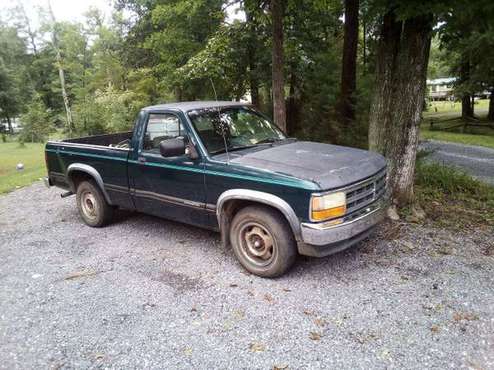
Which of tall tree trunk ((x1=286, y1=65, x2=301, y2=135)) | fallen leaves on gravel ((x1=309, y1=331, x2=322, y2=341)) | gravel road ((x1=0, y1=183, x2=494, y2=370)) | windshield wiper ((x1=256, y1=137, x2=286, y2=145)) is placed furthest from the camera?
tall tree trunk ((x1=286, y1=65, x2=301, y2=135))

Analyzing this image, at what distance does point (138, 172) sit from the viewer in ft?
17.1

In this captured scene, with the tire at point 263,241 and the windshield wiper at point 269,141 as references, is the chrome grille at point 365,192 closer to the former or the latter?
the tire at point 263,241

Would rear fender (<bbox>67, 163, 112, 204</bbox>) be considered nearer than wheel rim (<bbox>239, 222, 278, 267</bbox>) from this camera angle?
No

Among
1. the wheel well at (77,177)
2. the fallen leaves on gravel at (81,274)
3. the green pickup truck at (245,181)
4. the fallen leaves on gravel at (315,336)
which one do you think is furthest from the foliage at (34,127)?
the fallen leaves on gravel at (315,336)

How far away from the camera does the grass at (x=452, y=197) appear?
225 inches

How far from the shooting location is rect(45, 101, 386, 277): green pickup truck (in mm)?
3766

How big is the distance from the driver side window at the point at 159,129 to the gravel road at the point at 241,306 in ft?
4.67

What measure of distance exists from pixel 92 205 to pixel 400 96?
5136 millimetres

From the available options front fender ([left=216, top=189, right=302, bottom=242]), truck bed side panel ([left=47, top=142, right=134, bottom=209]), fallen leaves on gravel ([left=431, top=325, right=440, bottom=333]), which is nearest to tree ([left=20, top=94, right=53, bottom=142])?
truck bed side panel ([left=47, top=142, right=134, bottom=209])

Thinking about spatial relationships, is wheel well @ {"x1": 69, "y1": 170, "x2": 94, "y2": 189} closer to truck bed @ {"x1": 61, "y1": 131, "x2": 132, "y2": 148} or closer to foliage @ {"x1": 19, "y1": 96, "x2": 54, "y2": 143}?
truck bed @ {"x1": 61, "y1": 131, "x2": 132, "y2": 148}

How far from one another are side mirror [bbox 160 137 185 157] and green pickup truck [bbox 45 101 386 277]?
0.04 ft

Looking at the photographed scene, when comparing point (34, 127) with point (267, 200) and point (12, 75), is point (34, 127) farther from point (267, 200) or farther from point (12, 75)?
point (267, 200)

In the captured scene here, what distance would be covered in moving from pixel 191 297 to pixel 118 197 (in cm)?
241

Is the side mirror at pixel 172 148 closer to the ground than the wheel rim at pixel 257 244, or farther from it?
farther from it
